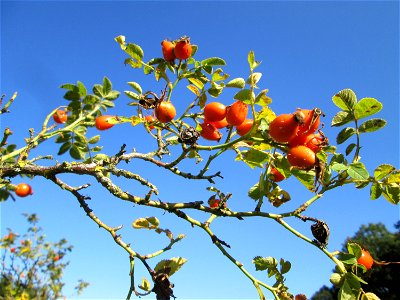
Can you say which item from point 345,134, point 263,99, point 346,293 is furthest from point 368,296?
point 263,99

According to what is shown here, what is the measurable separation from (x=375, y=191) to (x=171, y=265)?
3.29 ft

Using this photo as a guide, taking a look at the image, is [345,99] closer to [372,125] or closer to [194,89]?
[372,125]

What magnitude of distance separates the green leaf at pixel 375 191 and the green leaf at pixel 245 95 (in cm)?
72

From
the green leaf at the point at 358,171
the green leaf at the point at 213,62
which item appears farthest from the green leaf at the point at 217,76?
the green leaf at the point at 358,171

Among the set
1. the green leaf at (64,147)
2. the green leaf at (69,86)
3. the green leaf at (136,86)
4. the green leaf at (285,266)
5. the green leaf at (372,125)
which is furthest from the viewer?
the green leaf at (64,147)

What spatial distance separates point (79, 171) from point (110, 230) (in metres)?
0.45

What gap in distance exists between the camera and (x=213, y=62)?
6.56ft

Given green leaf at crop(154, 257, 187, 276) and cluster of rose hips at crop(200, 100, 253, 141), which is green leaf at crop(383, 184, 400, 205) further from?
green leaf at crop(154, 257, 187, 276)

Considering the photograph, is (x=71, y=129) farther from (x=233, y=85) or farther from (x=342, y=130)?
(x=342, y=130)

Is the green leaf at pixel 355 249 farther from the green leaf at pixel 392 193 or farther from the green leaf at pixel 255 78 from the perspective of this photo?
the green leaf at pixel 255 78

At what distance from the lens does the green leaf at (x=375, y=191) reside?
167cm

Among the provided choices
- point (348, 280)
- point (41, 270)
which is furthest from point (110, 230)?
point (41, 270)

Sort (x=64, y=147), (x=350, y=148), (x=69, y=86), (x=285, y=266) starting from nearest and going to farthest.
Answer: (x=350, y=148) < (x=285, y=266) < (x=69, y=86) < (x=64, y=147)

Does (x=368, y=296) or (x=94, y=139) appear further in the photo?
(x=94, y=139)
